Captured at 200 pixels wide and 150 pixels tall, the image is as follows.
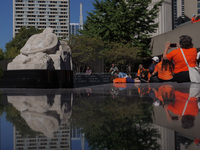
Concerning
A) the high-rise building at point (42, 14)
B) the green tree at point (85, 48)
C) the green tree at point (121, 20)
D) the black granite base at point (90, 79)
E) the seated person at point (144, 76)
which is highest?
the high-rise building at point (42, 14)

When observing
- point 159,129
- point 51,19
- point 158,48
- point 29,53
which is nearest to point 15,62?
point 29,53

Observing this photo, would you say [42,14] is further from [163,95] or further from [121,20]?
[163,95]

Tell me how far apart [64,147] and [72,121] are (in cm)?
90

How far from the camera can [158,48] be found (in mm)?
32531

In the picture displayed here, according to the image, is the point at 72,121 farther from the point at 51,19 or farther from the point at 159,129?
the point at 51,19

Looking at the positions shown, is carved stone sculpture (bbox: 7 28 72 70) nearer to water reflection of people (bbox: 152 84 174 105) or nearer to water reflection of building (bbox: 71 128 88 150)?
water reflection of people (bbox: 152 84 174 105)

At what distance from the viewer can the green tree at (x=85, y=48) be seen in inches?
1262

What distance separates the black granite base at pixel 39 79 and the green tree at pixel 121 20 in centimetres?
2069

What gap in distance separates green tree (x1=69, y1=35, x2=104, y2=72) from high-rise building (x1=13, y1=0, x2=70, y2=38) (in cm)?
11316

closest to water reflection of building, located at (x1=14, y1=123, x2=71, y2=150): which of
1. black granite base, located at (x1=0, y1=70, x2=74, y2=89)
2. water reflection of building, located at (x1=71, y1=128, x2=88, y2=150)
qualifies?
water reflection of building, located at (x1=71, y1=128, x2=88, y2=150)

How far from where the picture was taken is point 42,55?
11742 mm

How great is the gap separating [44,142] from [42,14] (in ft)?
500

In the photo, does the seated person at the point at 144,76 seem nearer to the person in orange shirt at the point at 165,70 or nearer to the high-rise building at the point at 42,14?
the person in orange shirt at the point at 165,70

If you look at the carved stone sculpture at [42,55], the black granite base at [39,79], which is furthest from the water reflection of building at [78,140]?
the carved stone sculpture at [42,55]
